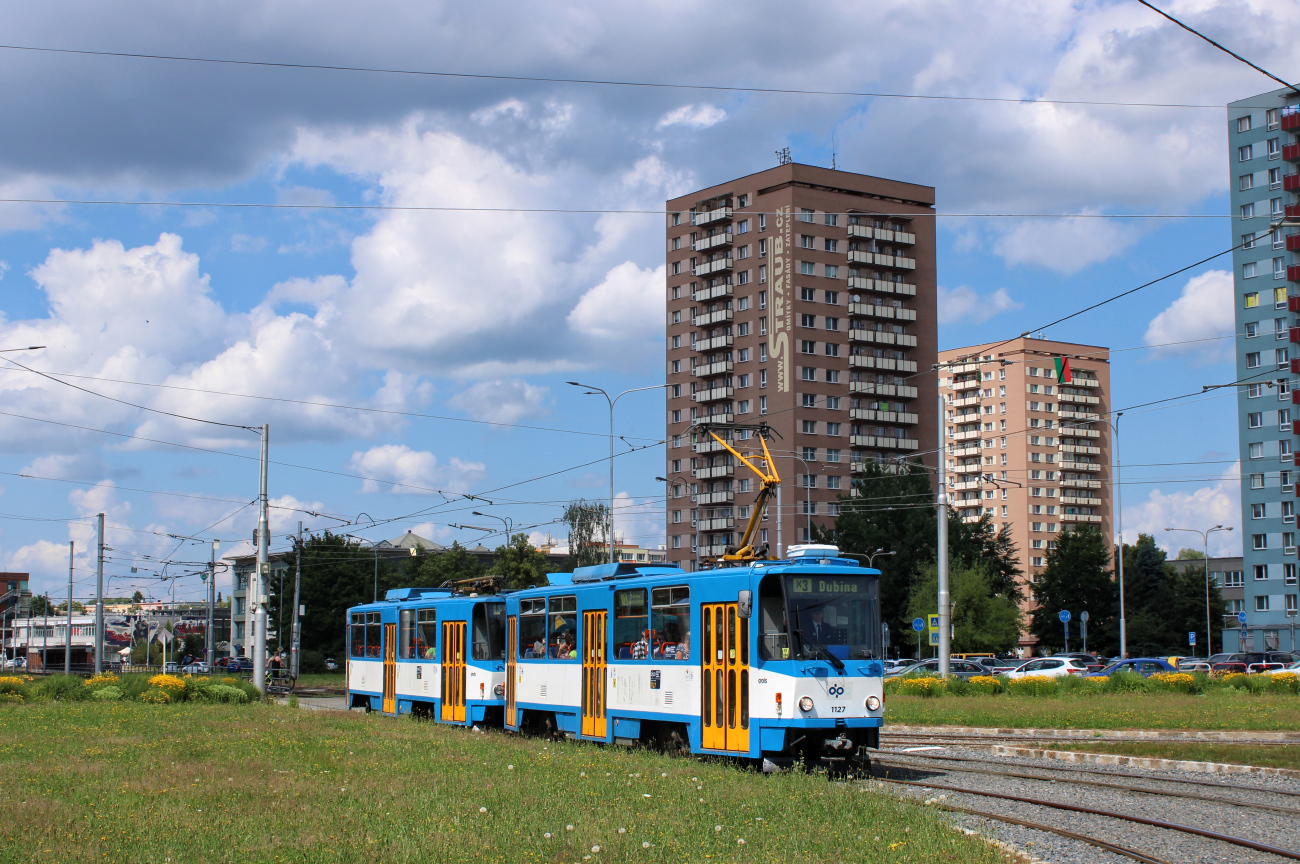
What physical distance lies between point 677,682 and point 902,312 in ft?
266

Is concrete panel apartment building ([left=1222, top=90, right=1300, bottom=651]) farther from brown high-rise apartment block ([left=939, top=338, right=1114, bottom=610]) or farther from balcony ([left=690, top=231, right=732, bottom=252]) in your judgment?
brown high-rise apartment block ([left=939, top=338, right=1114, bottom=610])

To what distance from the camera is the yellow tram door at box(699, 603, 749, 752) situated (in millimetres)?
16734

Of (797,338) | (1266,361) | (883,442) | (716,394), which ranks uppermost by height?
(797,338)

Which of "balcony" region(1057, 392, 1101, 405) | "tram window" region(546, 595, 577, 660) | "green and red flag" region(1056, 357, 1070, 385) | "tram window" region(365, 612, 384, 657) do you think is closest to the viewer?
"tram window" region(546, 595, 577, 660)

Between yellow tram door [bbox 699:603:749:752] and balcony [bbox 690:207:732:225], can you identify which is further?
balcony [bbox 690:207:732:225]

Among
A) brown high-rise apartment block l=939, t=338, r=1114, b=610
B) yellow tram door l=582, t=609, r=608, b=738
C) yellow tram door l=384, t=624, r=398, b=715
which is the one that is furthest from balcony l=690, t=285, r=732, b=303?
yellow tram door l=582, t=609, r=608, b=738

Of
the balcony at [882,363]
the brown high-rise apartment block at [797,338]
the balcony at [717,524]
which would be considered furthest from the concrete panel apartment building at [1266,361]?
the balcony at [717,524]

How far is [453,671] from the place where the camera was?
27.0 m

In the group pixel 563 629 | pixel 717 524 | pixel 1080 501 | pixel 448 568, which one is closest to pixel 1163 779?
pixel 563 629

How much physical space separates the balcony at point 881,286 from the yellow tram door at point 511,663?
239 ft

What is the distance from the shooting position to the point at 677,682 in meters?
18.1

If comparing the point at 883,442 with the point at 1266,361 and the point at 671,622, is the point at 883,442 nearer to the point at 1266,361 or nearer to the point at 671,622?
the point at 1266,361

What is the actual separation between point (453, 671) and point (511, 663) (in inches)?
127

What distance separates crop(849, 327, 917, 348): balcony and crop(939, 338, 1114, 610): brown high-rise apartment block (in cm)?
3701
